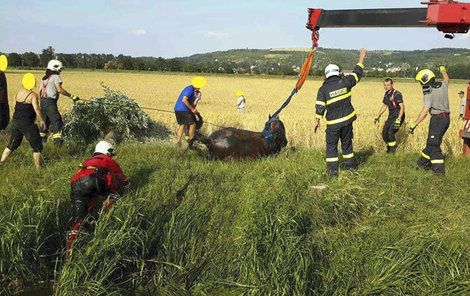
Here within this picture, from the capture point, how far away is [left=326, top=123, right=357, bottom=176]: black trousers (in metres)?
7.27

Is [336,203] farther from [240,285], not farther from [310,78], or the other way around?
[310,78]

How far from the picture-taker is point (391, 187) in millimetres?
6785

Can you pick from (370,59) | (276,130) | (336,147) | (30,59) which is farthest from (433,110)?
(370,59)

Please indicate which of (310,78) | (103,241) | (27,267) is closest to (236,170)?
(103,241)

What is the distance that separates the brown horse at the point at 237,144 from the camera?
8.47 metres

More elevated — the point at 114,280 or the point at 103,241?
the point at 103,241

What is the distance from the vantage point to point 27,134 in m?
7.40

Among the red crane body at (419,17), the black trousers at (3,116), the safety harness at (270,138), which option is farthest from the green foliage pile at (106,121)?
the red crane body at (419,17)

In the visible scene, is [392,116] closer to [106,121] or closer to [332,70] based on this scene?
[332,70]

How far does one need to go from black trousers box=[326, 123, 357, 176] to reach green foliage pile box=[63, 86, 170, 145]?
206 inches

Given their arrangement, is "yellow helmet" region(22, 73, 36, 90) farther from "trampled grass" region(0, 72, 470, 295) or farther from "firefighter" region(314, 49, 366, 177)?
"firefighter" region(314, 49, 366, 177)

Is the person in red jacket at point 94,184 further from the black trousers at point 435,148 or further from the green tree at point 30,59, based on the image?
the green tree at point 30,59

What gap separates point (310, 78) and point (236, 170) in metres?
53.2

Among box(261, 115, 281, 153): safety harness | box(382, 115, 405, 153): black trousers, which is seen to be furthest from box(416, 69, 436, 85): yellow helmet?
box(261, 115, 281, 153): safety harness
